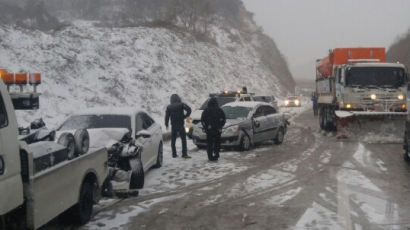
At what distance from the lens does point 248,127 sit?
14461 millimetres

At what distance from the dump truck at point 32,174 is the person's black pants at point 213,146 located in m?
6.30

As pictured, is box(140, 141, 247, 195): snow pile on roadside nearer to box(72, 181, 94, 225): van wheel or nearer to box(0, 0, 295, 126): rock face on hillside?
box(72, 181, 94, 225): van wheel

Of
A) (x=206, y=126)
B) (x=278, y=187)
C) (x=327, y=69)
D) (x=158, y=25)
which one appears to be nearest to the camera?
(x=278, y=187)

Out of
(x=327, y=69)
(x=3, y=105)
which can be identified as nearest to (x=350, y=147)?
(x=327, y=69)

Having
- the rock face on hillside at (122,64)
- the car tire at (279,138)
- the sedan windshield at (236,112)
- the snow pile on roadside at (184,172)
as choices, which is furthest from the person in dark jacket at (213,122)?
the rock face on hillside at (122,64)

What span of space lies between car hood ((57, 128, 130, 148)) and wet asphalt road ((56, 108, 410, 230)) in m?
1.05

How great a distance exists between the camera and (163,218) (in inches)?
258

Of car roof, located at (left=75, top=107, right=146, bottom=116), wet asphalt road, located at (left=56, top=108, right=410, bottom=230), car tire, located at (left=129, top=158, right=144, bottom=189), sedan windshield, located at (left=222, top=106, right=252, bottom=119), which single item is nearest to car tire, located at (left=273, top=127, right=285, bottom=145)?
sedan windshield, located at (left=222, top=106, right=252, bottom=119)

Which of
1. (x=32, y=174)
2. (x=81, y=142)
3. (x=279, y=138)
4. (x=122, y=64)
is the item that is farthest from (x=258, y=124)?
(x=122, y=64)

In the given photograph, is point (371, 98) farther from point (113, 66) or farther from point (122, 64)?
point (122, 64)

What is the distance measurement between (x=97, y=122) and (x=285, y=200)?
13.7 feet

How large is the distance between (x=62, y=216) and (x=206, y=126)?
22.4 ft

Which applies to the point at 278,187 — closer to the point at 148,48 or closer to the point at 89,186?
the point at 89,186

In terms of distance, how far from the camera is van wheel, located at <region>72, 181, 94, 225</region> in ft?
19.7
